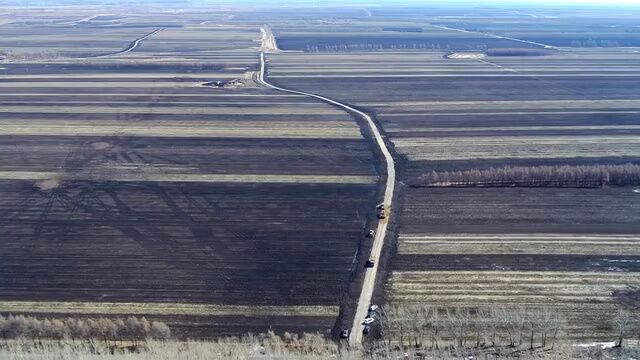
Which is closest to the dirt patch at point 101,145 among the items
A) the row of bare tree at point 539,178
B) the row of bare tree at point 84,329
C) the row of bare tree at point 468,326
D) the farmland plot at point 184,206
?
the farmland plot at point 184,206

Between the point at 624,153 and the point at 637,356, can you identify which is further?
the point at 624,153

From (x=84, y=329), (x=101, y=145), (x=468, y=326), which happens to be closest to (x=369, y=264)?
(x=468, y=326)

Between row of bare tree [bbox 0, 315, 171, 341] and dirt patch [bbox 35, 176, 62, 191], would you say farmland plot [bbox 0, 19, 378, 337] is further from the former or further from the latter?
row of bare tree [bbox 0, 315, 171, 341]

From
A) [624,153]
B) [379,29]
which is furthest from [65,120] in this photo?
[379,29]

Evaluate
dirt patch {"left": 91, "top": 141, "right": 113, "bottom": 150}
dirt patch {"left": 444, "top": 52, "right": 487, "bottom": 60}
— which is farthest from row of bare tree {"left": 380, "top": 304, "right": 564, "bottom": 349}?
dirt patch {"left": 444, "top": 52, "right": 487, "bottom": 60}

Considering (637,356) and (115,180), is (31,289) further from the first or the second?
(637,356)

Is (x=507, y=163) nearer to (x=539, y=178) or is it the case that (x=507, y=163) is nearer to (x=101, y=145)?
(x=539, y=178)
